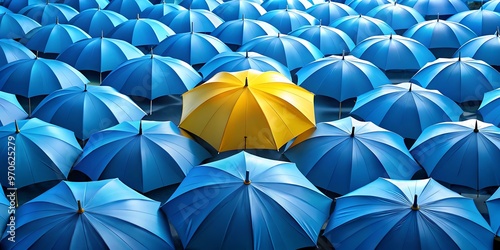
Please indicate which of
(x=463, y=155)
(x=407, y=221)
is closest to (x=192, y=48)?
(x=463, y=155)

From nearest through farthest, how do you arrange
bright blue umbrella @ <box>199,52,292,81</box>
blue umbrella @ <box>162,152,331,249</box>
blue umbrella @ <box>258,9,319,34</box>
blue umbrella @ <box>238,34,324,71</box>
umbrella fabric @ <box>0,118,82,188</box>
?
blue umbrella @ <box>162,152,331,249</box>, umbrella fabric @ <box>0,118,82,188</box>, bright blue umbrella @ <box>199,52,292,81</box>, blue umbrella @ <box>238,34,324,71</box>, blue umbrella @ <box>258,9,319,34</box>

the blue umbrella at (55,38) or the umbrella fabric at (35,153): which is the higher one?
the blue umbrella at (55,38)

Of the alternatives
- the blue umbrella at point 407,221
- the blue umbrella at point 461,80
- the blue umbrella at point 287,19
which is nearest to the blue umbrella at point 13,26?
the blue umbrella at point 287,19

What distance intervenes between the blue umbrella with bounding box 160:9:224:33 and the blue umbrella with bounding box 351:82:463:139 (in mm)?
5879

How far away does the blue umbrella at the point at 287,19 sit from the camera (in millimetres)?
14555

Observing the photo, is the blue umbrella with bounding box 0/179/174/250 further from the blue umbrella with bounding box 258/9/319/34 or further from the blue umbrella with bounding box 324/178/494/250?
the blue umbrella with bounding box 258/9/319/34

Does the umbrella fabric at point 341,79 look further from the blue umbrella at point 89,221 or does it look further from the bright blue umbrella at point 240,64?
the blue umbrella at point 89,221

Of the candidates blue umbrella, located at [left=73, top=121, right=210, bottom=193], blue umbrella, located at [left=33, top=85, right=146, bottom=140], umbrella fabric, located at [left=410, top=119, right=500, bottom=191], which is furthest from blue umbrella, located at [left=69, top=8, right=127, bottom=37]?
umbrella fabric, located at [left=410, top=119, right=500, bottom=191]

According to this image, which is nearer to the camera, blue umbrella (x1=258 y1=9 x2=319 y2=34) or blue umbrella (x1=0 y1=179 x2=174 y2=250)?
blue umbrella (x1=0 y1=179 x2=174 y2=250)

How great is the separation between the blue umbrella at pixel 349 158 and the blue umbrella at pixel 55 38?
7.04m

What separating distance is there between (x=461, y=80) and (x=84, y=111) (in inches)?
274

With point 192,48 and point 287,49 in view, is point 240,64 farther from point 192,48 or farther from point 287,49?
point 192,48

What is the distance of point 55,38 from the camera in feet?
43.0

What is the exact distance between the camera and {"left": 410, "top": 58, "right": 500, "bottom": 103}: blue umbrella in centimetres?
1081
